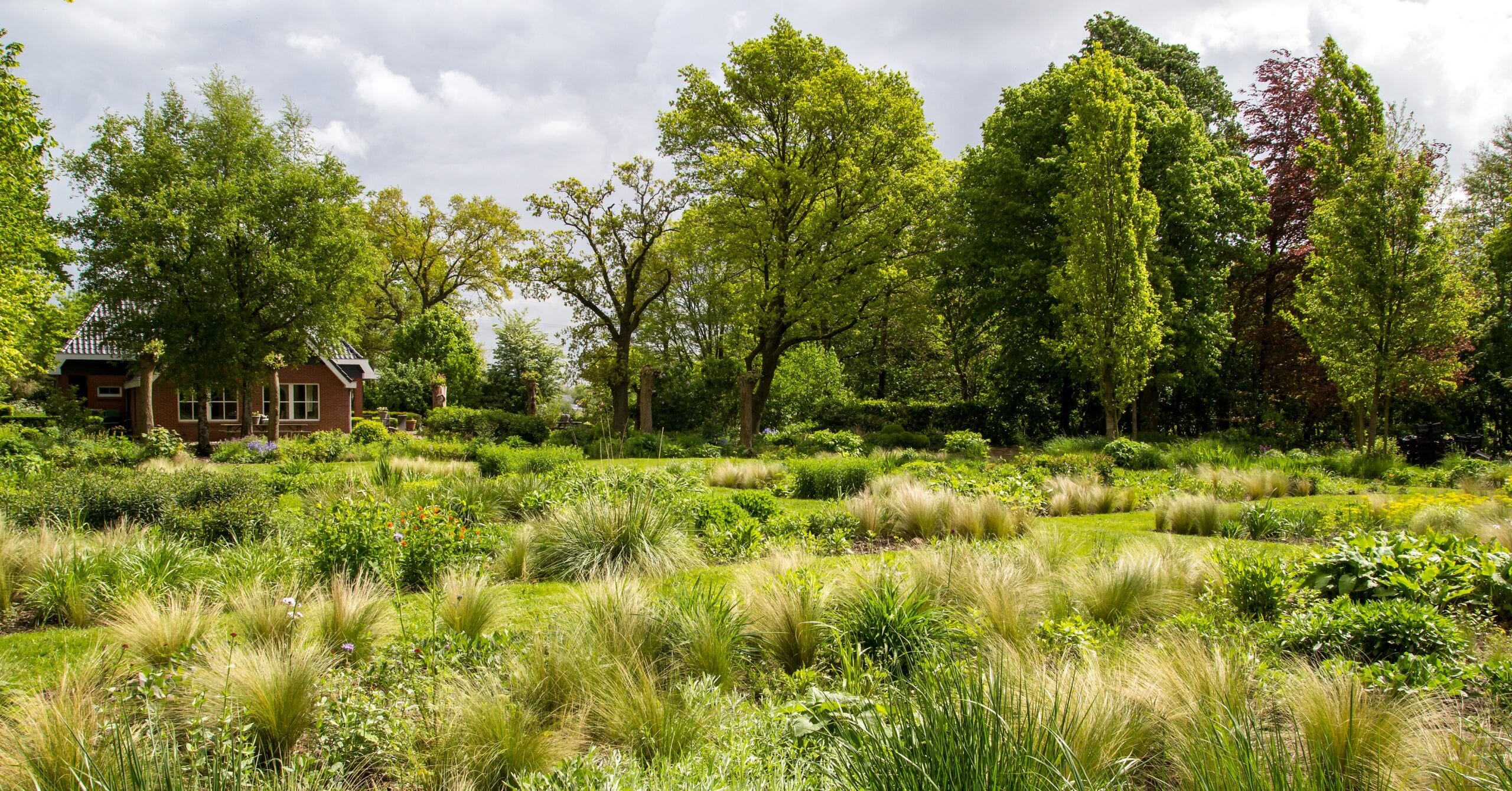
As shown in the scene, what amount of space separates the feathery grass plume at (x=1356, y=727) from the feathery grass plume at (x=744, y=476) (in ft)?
29.7

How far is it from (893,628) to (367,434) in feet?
68.2

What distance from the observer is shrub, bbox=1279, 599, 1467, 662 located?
3.75 m

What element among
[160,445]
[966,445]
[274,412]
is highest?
[274,412]

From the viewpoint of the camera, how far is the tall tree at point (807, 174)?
20.0 metres

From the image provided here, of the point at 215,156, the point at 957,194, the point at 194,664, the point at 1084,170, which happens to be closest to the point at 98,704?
the point at 194,664

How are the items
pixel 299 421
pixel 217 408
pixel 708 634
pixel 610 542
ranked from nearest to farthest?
pixel 708 634, pixel 610 542, pixel 217 408, pixel 299 421

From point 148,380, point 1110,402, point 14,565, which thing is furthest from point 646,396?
point 14,565

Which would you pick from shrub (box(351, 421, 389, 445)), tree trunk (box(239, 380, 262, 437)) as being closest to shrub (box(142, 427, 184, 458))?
shrub (box(351, 421, 389, 445))

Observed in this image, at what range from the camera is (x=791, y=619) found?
444 centimetres

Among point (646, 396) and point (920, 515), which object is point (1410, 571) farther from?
point (646, 396)

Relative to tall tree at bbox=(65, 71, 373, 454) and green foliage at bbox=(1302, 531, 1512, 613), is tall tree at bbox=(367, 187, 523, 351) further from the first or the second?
green foliage at bbox=(1302, 531, 1512, 613)

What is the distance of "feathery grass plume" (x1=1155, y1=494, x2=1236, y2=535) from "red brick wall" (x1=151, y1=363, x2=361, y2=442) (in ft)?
93.8

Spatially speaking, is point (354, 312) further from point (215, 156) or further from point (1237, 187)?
point (1237, 187)

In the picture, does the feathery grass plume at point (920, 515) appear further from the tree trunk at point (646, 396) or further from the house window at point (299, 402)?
the house window at point (299, 402)
